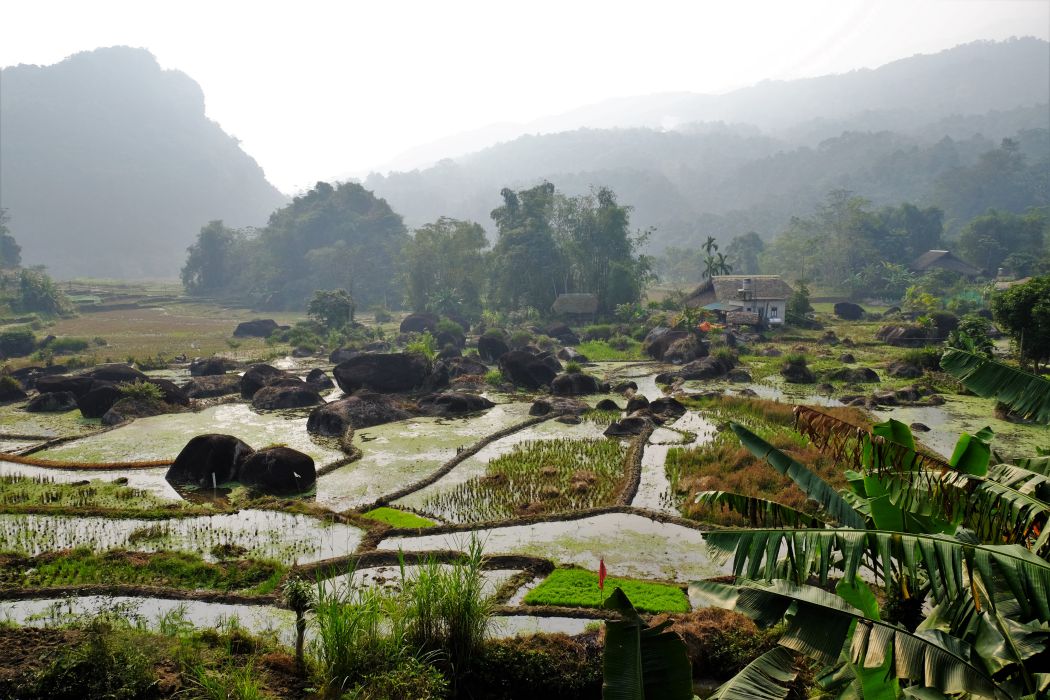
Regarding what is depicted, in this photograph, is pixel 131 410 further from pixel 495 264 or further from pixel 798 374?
pixel 495 264

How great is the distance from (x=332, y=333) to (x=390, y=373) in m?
23.0

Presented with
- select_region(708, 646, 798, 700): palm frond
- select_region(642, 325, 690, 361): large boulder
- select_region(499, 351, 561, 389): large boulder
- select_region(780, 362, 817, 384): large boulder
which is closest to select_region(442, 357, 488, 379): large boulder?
select_region(499, 351, 561, 389): large boulder

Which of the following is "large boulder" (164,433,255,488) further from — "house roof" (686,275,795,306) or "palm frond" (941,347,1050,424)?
"house roof" (686,275,795,306)

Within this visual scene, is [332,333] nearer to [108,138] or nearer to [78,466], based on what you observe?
[78,466]

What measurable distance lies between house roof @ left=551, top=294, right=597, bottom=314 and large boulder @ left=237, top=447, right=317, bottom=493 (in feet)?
146

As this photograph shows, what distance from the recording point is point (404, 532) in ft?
50.0

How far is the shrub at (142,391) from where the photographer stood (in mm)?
28000

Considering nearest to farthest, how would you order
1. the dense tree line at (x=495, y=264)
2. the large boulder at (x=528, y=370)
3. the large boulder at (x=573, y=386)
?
the large boulder at (x=573, y=386) → the large boulder at (x=528, y=370) → the dense tree line at (x=495, y=264)

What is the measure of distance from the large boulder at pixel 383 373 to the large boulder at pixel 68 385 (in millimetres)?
10900

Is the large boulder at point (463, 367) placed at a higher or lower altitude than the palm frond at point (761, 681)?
lower

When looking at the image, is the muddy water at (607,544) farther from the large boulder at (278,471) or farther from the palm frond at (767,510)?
the palm frond at (767,510)

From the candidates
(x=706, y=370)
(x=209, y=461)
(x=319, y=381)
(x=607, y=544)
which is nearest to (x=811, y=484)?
(x=607, y=544)

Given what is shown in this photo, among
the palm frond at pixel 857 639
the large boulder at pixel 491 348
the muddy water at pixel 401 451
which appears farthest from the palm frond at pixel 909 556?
the large boulder at pixel 491 348

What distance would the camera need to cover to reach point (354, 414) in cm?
2608
